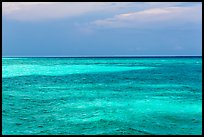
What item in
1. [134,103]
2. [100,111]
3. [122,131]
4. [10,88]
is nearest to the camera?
[122,131]

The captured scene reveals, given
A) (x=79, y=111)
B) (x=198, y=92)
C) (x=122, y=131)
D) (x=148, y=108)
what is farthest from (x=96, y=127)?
(x=198, y=92)

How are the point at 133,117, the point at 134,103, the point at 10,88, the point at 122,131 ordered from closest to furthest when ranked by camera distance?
the point at 122,131 < the point at 133,117 < the point at 134,103 < the point at 10,88

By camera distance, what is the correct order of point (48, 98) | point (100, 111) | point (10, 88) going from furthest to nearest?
point (10, 88)
point (48, 98)
point (100, 111)

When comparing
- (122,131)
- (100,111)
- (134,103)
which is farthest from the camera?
(134,103)

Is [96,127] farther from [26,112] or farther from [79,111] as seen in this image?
[26,112]

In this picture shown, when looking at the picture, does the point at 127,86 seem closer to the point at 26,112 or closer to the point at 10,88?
the point at 10,88

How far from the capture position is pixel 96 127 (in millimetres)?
8609

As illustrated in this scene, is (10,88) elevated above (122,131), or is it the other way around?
(122,131)

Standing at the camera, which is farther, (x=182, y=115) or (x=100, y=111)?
(x=100, y=111)

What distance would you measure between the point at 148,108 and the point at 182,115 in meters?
1.42

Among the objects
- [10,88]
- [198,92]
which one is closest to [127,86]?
[198,92]

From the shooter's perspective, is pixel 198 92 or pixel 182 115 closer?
pixel 182 115

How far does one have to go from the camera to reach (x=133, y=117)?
10008 millimetres

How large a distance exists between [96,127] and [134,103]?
441cm
